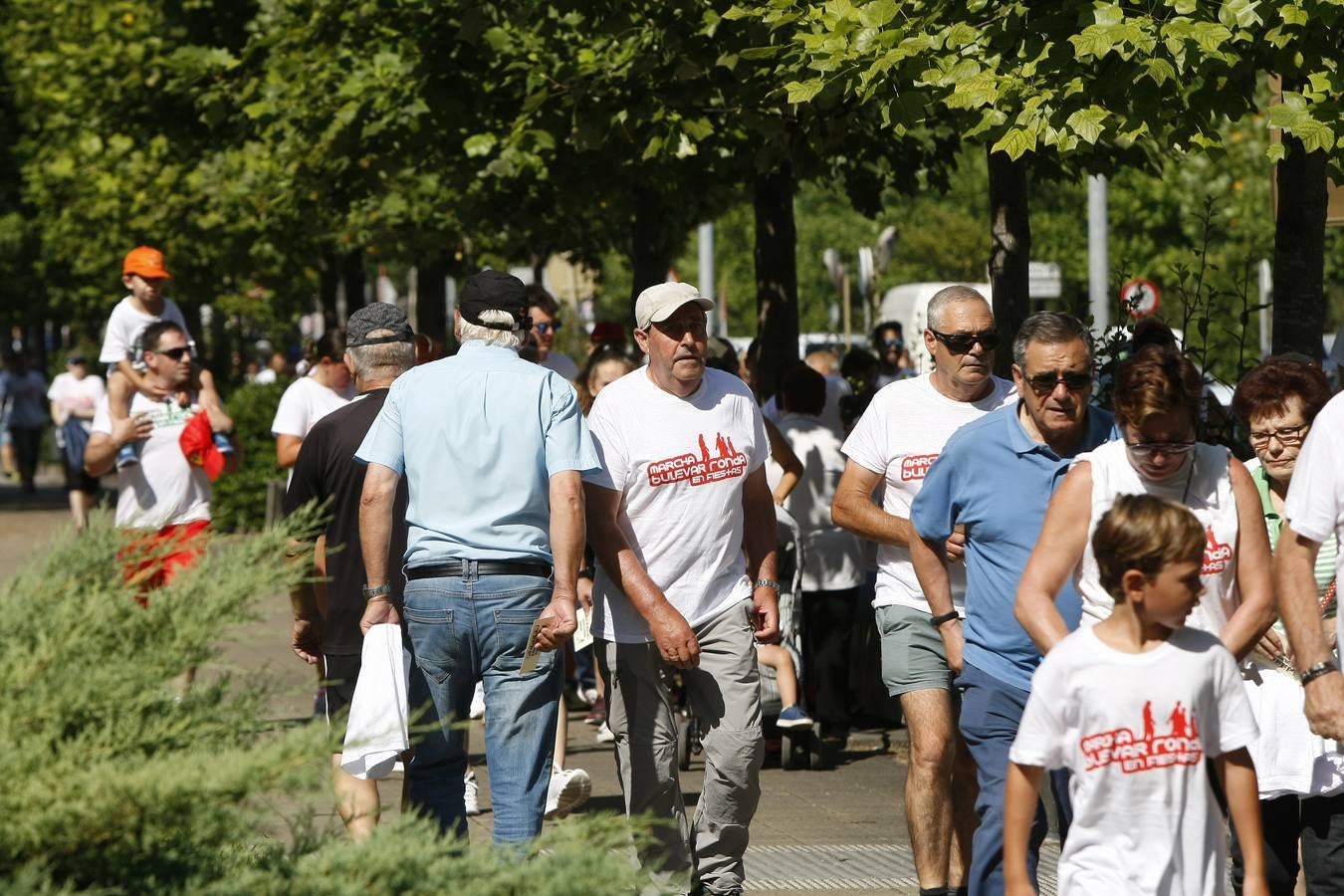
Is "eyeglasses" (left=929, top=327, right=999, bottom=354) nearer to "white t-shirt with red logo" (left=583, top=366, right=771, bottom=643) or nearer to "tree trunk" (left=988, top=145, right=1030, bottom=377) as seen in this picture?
"white t-shirt with red logo" (left=583, top=366, right=771, bottom=643)

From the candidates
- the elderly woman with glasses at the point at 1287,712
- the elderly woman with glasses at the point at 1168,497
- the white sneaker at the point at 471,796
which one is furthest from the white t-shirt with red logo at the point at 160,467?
the elderly woman with glasses at the point at 1168,497

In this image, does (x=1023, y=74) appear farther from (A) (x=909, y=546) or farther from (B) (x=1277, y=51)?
(A) (x=909, y=546)

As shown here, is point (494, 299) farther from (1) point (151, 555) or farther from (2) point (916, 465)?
(1) point (151, 555)

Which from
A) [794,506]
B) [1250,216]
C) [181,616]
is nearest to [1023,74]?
[794,506]

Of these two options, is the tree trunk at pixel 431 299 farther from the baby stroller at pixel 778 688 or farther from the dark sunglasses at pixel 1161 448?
the dark sunglasses at pixel 1161 448

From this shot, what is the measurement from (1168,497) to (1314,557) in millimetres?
349

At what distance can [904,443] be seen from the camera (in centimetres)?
605

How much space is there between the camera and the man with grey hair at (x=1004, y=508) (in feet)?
16.8

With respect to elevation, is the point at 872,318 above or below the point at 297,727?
above

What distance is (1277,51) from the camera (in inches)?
261

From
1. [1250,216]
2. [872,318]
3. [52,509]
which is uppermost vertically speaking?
[1250,216]

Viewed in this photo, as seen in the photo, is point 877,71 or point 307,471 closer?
point 307,471

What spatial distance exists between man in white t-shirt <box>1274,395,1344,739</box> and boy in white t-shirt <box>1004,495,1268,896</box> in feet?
1.80

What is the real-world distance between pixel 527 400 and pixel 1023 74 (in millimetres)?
2369
